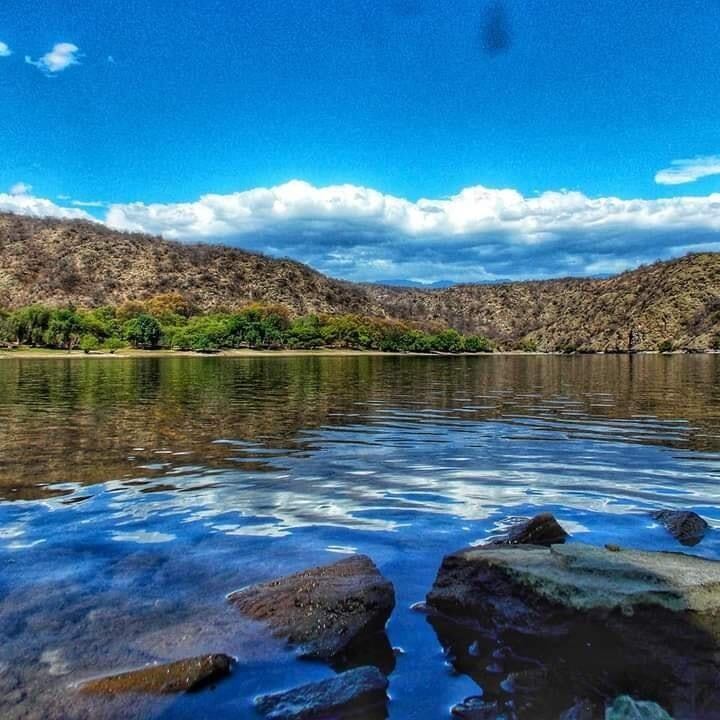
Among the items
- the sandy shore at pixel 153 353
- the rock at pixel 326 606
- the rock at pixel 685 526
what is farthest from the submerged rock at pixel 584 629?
the sandy shore at pixel 153 353

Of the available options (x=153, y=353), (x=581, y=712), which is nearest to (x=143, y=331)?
(x=153, y=353)

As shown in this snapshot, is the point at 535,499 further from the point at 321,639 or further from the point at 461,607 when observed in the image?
the point at 321,639

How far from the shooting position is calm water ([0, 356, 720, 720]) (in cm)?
734

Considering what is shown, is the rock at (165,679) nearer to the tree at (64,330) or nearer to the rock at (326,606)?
the rock at (326,606)

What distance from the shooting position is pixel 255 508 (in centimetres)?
1428

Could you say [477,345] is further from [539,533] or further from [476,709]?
[476,709]

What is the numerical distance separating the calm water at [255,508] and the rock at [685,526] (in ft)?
0.69

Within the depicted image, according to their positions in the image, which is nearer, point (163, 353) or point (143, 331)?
point (163, 353)

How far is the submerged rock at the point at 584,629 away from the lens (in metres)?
6.49

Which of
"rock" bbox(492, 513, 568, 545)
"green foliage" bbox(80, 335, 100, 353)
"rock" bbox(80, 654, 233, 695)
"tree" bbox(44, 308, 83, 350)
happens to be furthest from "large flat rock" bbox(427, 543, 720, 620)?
"tree" bbox(44, 308, 83, 350)

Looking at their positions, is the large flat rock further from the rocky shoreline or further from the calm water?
the calm water

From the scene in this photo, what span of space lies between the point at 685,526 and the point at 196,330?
140m

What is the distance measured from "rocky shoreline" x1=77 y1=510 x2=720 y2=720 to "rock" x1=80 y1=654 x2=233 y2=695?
10 millimetres

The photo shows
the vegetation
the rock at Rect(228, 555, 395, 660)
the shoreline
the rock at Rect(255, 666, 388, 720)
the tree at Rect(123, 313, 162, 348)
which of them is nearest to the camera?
the rock at Rect(255, 666, 388, 720)
